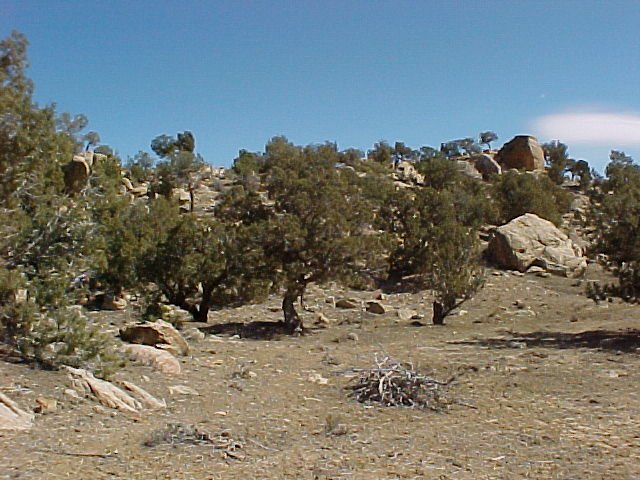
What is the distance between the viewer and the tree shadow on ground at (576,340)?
50.4 feet

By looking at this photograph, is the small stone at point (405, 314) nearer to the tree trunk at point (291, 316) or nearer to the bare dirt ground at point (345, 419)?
the tree trunk at point (291, 316)

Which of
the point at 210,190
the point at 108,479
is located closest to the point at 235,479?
the point at 108,479

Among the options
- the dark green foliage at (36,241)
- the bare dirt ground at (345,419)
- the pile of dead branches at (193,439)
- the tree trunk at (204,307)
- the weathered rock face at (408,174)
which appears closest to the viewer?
the bare dirt ground at (345,419)

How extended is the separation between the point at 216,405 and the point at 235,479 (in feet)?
10.7

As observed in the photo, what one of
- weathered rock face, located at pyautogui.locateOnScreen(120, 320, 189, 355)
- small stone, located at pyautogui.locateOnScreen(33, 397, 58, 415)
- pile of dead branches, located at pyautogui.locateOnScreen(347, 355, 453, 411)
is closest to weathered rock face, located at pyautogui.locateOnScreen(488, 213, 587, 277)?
weathered rock face, located at pyautogui.locateOnScreen(120, 320, 189, 355)

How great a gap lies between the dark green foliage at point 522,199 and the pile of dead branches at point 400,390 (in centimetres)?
2786

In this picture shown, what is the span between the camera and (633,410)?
9508 millimetres

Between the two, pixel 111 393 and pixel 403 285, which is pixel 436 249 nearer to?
pixel 403 285

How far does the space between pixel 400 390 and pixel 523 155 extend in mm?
50169

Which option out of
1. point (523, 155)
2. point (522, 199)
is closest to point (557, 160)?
point (523, 155)

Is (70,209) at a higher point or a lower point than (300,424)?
higher

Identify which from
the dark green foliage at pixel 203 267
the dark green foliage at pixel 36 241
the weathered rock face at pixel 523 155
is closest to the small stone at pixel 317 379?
the dark green foliage at pixel 36 241

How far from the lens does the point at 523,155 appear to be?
57.0 metres

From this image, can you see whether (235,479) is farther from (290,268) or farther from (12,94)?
(290,268)
